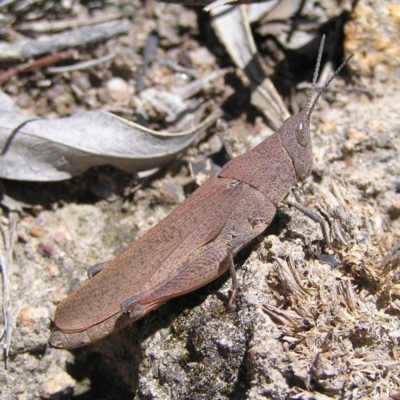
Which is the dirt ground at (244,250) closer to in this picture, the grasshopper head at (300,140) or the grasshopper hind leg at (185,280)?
the grasshopper hind leg at (185,280)

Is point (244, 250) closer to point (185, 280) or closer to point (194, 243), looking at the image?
point (194, 243)

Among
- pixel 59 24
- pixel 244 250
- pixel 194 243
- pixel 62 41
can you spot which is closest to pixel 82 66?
pixel 62 41

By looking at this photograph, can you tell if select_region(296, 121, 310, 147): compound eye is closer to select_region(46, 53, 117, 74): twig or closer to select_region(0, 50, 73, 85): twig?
select_region(46, 53, 117, 74): twig

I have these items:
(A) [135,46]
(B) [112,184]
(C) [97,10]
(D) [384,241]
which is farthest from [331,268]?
Result: (C) [97,10]

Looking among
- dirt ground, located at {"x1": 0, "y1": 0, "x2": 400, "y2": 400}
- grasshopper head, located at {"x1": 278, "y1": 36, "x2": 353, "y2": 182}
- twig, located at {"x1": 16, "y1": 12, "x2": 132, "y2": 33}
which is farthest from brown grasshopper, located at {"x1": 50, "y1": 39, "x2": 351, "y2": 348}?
twig, located at {"x1": 16, "y1": 12, "x2": 132, "y2": 33}

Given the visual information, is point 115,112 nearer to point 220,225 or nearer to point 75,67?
point 75,67

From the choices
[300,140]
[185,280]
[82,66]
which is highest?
[82,66]

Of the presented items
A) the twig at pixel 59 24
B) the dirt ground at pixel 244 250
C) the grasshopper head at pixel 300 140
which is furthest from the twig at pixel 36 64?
the grasshopper head at pixel 300 140
